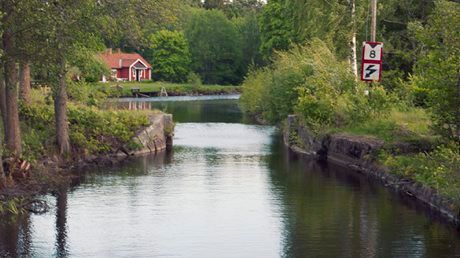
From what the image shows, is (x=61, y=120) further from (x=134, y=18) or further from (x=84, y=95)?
(x=84, y=95)

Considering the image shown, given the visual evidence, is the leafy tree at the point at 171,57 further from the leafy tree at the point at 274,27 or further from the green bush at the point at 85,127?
the green bush at the point at 85,127

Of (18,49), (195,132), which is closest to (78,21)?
(18,49)

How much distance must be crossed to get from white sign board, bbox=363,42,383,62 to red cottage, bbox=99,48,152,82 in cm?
8006

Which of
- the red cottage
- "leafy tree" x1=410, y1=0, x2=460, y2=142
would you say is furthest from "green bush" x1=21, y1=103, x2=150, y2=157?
the red cottage

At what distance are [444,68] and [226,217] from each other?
8920 millimetres

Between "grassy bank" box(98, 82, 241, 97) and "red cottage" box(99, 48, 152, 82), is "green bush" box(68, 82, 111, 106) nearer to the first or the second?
"grassy bank" box(98, 82, 241, 97)

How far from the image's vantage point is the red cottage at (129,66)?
11050 cm

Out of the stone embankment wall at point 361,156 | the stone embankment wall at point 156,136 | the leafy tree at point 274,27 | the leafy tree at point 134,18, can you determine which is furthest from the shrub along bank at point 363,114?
the leafy tree at point 274,27

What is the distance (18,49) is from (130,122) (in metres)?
12.6

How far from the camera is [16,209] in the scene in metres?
23.3

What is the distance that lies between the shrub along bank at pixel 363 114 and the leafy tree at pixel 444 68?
0.96m

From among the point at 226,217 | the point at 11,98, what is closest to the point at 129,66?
the point at 11,98

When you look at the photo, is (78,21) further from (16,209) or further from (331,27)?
(331,27)

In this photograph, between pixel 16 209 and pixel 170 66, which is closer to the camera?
pixel 16 209
